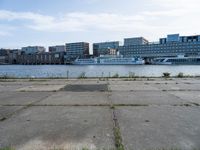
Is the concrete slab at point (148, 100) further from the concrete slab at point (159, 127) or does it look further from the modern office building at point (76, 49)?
the modern office building at point (76, 49)

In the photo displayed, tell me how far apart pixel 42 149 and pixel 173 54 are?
126304 mm

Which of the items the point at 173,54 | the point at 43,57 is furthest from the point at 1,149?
the point at 43,57

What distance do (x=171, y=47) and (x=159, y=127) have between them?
413 feet

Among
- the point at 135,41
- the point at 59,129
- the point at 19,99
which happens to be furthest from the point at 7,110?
the point at 135,41

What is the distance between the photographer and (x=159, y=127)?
4.54 m

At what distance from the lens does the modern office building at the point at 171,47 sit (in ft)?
387

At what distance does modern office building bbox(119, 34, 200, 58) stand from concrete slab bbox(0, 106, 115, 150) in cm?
12081

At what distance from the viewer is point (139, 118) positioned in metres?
5.31

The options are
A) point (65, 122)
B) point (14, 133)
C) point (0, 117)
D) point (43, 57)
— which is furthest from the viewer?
point (43, 57)

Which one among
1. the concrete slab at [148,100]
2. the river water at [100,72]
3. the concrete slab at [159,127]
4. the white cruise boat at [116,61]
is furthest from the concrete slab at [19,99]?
the white cruise boat at [116,61]

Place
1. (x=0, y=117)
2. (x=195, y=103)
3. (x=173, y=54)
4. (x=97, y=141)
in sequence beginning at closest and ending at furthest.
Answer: (x=97, y=141)
(x=0, y=117)
(x=195, y=103)
(x=173, y=54)

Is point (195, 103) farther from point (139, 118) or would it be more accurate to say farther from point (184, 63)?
point (184, 63)

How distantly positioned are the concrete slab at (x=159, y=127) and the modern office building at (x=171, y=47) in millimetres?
119417

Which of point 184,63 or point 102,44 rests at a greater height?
point 102,44
